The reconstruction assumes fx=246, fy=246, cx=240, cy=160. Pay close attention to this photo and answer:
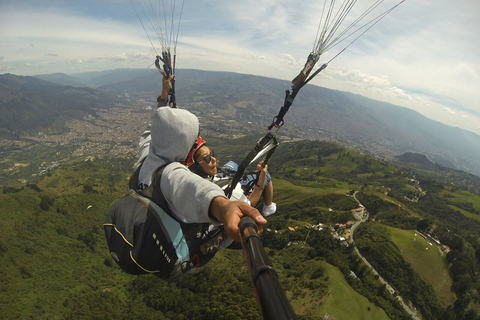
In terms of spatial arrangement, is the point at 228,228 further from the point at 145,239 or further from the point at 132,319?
the point at 132,319

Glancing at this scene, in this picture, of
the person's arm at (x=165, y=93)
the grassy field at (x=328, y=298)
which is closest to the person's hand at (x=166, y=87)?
the person's arm at (x=165, y=93)

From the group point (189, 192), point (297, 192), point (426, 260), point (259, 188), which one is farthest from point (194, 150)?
point (297, 192)

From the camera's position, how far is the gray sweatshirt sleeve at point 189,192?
5.25 ft

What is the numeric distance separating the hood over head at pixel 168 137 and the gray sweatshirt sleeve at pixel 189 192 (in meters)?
0.23

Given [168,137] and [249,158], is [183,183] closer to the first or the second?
[168,137]

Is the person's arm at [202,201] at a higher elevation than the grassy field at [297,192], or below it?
higher

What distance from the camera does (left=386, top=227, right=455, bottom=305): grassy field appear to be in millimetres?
54281

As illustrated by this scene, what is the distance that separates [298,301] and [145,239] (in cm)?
4716

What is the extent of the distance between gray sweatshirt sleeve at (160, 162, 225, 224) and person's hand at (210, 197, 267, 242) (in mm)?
74

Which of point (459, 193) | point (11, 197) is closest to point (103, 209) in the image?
point (11, 197)

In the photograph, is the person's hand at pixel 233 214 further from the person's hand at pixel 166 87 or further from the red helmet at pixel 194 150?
the person's hand at pixel 166 87

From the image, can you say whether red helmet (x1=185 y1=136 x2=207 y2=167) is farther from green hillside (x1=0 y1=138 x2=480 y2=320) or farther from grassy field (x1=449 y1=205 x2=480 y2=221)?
grassy field (x1=449 y1=205 x2=480 y2=221)

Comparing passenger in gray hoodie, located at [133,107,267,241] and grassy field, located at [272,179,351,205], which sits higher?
passenger in gray hoodie, located at [133,107,267,241]

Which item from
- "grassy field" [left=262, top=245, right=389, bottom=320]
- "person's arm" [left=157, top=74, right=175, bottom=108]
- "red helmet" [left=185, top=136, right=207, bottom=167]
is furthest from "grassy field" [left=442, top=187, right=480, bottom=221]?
"red helmet" [left=185, top=136, right=207, bottom=167]
